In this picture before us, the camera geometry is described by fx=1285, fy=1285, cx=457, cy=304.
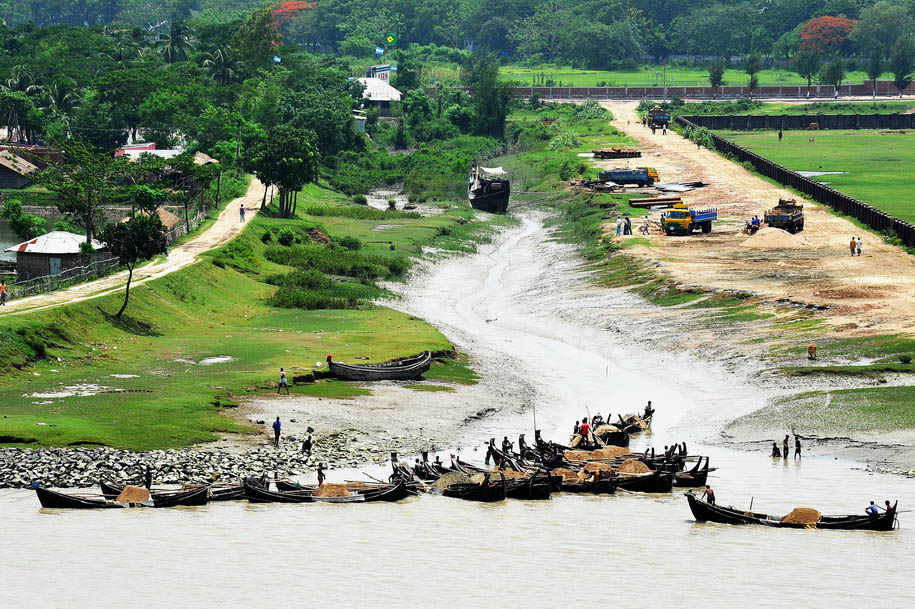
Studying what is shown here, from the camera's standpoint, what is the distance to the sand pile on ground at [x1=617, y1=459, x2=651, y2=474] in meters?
55.4

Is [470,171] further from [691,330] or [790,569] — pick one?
[790,569]

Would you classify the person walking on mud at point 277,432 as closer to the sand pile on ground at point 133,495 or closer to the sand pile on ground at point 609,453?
the sand pile on ground at point 133,495

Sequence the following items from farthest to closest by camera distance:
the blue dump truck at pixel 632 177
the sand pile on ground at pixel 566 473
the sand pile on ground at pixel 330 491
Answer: the blue dump truck at pixel 632 177
the sand pile on ground at pixel 566 473
the sand pile on ground at pixel 330 491

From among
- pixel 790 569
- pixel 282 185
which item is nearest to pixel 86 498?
pixel 790 569

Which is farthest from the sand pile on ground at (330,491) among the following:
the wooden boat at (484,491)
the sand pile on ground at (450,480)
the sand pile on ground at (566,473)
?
the sand pile on ground at (566,473)

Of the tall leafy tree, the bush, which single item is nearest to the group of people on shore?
the tall leafy tree

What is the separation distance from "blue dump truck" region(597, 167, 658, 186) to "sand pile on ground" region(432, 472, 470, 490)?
11140 centimetres

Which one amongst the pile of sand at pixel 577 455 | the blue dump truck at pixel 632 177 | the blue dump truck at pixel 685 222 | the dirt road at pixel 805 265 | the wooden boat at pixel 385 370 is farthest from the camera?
the blue dump truck at pixel 632 177

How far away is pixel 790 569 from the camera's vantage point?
45969 millimetres

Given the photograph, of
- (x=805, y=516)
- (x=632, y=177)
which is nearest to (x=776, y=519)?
(x=805, y=516)

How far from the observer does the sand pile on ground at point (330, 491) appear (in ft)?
171

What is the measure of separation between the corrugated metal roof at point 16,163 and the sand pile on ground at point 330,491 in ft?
373

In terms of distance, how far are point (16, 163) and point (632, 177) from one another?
76.5 m

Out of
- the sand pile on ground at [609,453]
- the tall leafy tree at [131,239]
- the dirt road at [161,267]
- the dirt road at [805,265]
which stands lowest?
the sand pile on ground at [609,453]
